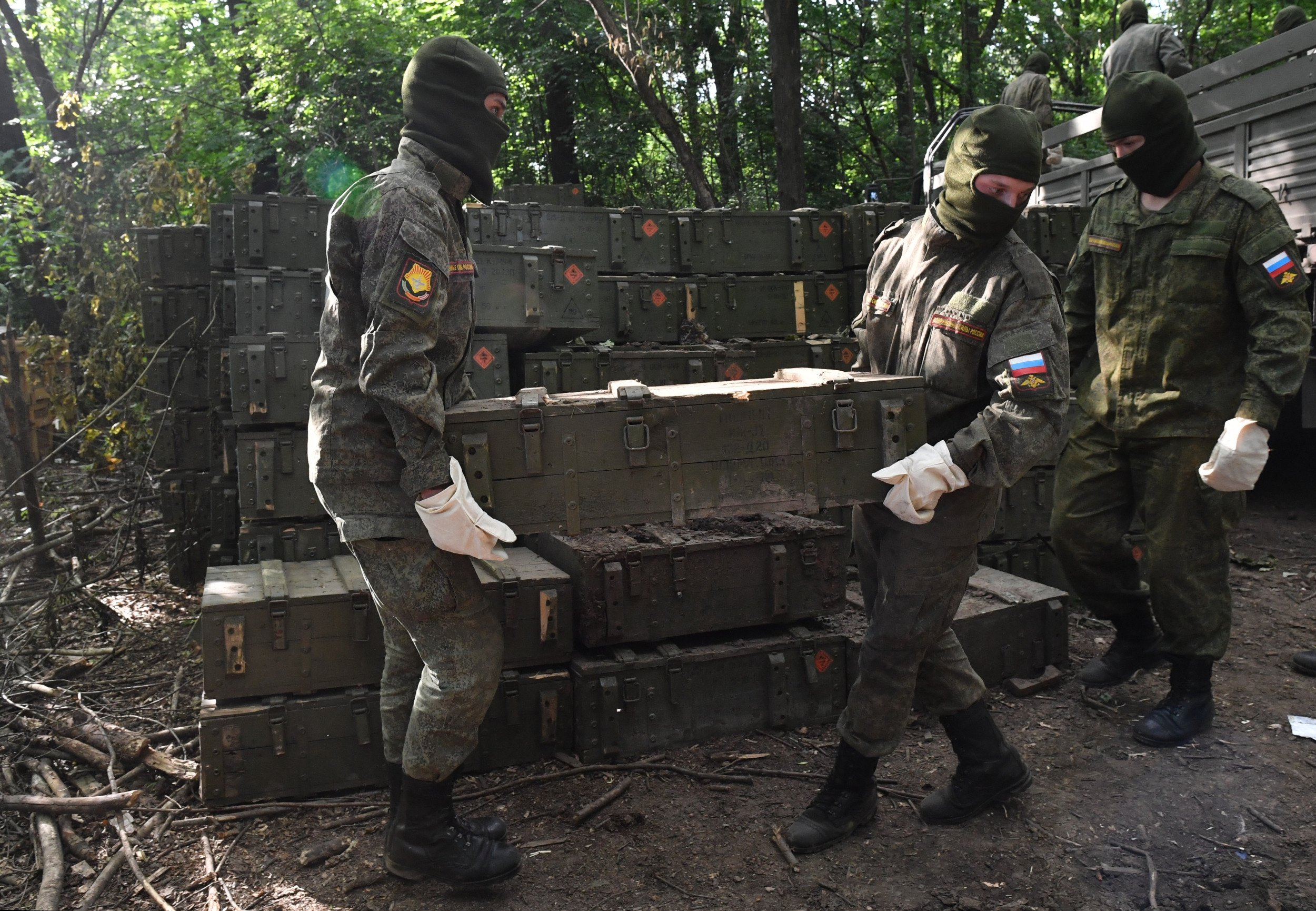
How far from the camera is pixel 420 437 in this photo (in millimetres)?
2947

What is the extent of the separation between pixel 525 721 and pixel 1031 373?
8.82 ft

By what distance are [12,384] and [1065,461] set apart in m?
6.52

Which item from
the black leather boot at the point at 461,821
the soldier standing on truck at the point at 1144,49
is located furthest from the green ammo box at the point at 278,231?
the soldier standing on truck at the point at 1144,49

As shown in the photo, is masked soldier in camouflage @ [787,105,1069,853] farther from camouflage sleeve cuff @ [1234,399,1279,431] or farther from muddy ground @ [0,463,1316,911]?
camouflage sleeve cuff @ [1234,399,1279,431]

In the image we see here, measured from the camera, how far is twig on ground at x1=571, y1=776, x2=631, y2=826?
3957mm

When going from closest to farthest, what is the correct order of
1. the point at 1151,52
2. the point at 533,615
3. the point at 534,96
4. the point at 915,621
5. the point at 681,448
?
1. the point at 681,448
2. the point at 915,621
3. the point at 533,615
4. the point at 1151,52
5. the point at 534,96

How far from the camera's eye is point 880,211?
7973 mm

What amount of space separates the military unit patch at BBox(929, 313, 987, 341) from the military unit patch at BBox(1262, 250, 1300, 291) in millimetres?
1729

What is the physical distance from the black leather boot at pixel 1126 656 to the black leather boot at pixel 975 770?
5.15ft

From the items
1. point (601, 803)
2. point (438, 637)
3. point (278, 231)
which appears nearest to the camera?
point (438, 637)

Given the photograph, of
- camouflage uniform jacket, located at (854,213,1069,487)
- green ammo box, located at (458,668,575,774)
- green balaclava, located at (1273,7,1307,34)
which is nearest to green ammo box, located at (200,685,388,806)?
green ammo box, located at (458,668,575,774)

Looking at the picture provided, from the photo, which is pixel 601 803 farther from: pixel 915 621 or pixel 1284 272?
pixel 1284 272

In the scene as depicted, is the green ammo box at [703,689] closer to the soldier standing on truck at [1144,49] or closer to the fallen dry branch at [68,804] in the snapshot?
the fallen dry branch at [68,804]

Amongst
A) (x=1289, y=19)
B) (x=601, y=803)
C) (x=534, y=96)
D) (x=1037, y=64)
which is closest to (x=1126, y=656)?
(x=601, y=803)
